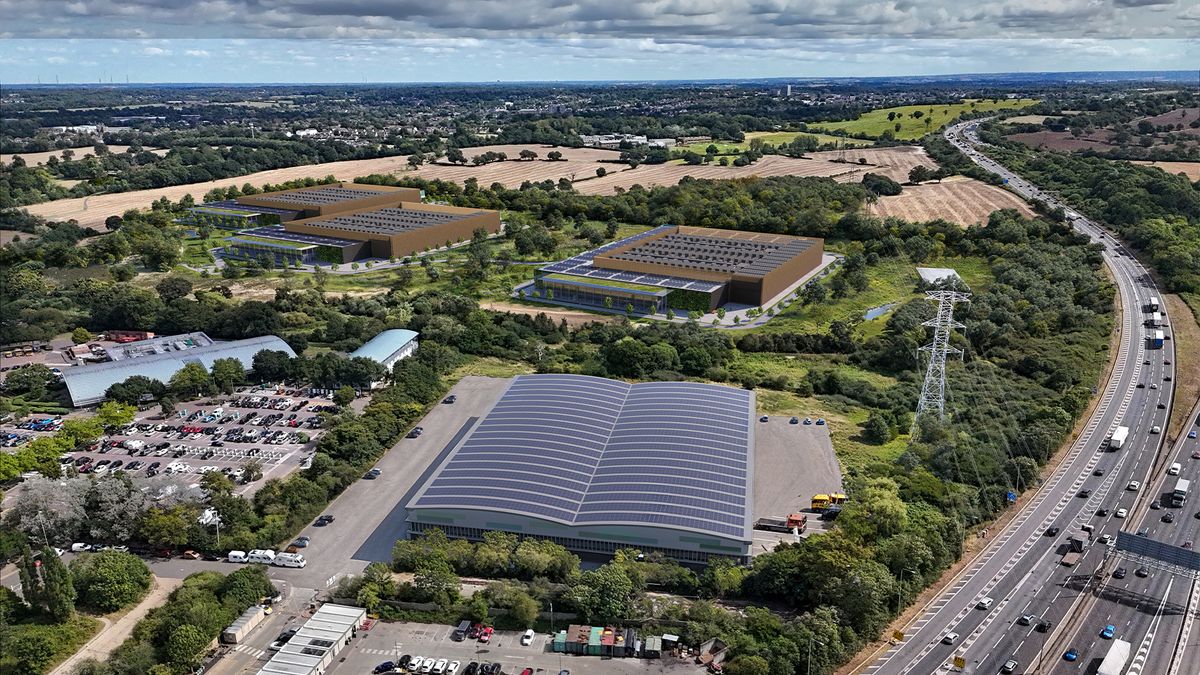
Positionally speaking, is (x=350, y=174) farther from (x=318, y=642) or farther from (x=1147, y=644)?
(x=1147, y=644)

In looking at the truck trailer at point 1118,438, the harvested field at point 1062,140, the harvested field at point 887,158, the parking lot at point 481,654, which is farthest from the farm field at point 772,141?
the parking lot at point 481,654

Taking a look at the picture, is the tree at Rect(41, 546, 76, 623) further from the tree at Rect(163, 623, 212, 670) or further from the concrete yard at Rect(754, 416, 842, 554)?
the concrete yard at Rect(754, 416, 842, 554)

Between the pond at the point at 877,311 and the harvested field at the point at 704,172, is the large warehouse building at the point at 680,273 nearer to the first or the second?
the pond at the point at 877,311

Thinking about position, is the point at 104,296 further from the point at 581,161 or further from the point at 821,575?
the point at 581,161

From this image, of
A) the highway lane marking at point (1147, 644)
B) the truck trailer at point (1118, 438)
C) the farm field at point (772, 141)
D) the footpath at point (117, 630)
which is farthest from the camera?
the farm field at point (772, 141)

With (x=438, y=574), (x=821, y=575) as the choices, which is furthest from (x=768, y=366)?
(x=438, y=574)
